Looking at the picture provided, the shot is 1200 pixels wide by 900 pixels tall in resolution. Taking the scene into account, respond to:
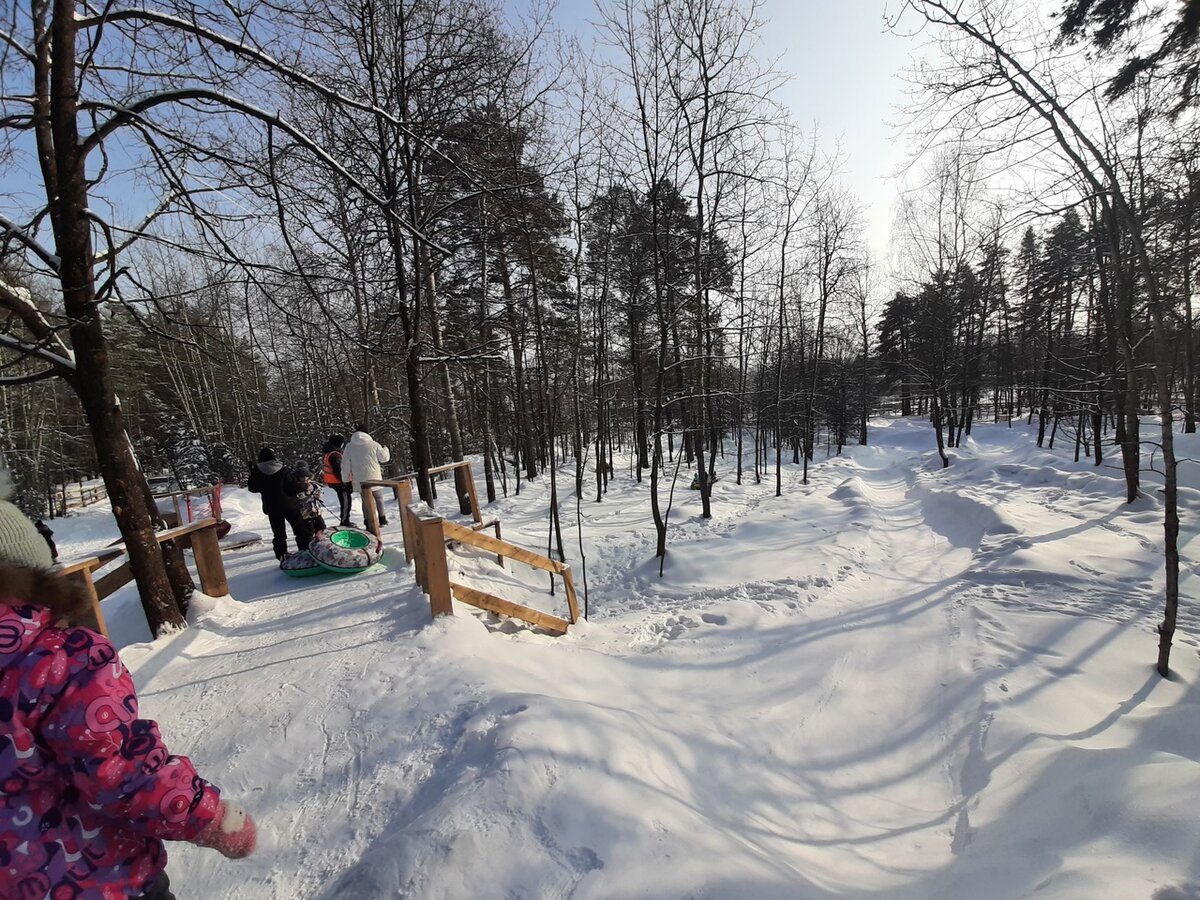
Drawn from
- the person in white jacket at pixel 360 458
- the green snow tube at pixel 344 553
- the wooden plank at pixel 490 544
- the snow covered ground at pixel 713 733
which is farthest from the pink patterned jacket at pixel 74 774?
the person in white jacket at pixel 360 458

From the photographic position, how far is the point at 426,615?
4277 mm

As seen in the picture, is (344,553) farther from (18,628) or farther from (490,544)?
(18,628)

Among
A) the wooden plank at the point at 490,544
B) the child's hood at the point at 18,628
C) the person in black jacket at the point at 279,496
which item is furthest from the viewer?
the person in black jacket at the point at 279,496

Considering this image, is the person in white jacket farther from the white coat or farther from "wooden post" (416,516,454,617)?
"wooden post" (416,516,454,617)

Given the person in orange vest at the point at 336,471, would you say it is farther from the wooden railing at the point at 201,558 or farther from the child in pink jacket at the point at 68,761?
the child in pink jacket at the point at 68,761

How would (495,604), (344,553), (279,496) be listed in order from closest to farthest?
(495,604) → (344,553) → (279,496)

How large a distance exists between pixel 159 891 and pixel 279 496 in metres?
5.89

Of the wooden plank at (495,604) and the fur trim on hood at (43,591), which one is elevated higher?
the fur trim on hood at (43,591)

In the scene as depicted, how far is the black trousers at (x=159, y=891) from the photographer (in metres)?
1.45

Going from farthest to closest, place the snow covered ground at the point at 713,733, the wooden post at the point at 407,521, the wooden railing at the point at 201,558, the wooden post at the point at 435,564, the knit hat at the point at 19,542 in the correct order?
the wooden post at the point at 407,521
the wooden railing at the point at 201,558
the wooden post at the point at 435,564
the snow covered ground at the point at 713,733
the knit hat at the point at 19,542

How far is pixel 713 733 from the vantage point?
12.3 ft

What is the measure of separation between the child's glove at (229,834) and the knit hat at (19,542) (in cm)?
87

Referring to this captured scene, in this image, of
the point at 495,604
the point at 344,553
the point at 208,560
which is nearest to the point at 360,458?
the point at 344,553

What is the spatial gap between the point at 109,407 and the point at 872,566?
31.2ft
